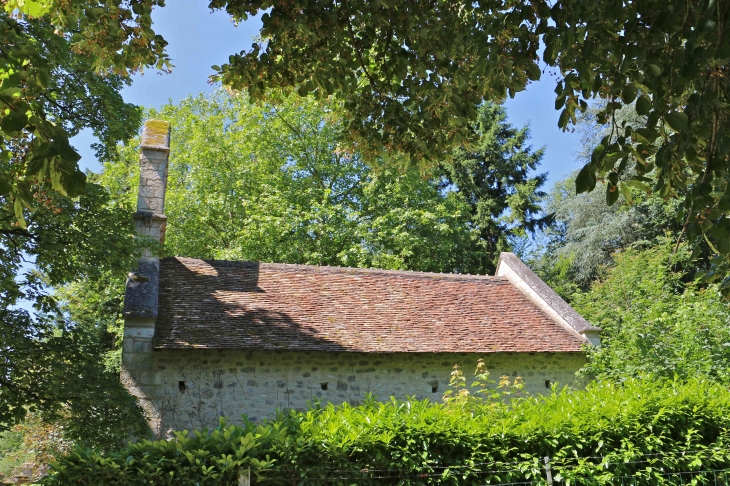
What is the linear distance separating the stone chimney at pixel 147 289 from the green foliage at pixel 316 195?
792 centimetres

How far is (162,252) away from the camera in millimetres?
10305

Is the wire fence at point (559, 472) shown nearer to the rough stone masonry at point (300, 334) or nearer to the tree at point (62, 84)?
the rough stone masonry at point (300, 334)

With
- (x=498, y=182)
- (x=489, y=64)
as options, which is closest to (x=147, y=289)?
(x=489, y=64)

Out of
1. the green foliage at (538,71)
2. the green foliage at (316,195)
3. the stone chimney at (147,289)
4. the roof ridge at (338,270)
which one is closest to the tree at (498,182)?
the green foliage at (316,195)

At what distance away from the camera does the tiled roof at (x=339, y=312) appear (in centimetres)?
1109

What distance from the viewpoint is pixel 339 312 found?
41.0ft

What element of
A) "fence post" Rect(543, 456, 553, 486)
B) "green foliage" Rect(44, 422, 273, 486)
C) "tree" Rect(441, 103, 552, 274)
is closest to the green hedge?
"green foliage" Rect(44, 422, 273, 486)

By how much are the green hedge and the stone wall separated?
10.1 ft

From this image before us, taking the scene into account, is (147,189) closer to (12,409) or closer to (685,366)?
(12,409)

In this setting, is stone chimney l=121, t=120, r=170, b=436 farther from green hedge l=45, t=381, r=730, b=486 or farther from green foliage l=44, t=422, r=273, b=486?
green foliage l=44, t=422, r=273, b=486

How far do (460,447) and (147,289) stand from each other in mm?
6552

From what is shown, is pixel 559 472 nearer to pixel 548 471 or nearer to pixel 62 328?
pixel 548 471

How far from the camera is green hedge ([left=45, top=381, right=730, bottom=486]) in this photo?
582cm

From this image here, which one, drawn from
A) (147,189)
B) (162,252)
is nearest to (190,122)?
(147,189)
